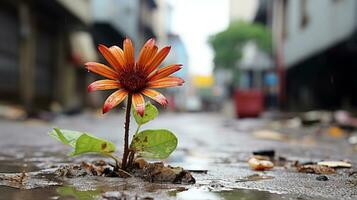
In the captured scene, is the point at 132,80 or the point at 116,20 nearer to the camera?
the point at 132,80

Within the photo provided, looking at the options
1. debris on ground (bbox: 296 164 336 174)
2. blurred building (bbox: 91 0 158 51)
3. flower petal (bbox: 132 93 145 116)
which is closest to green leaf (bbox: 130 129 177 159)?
flower petal (bbox: 132 93 145 116)

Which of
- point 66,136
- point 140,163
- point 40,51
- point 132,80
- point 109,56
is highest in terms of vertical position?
point 40,51

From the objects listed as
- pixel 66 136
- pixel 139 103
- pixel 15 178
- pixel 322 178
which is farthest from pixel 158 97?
pixel 322 178

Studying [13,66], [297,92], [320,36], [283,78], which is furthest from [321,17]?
[13,66]

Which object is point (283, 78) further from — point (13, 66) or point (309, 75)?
point (13, 66)

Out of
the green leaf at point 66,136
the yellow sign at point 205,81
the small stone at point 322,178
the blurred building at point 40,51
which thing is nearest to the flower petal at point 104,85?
the green leaf at point 66,136

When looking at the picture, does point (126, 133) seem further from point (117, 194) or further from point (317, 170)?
point (317, 170)
